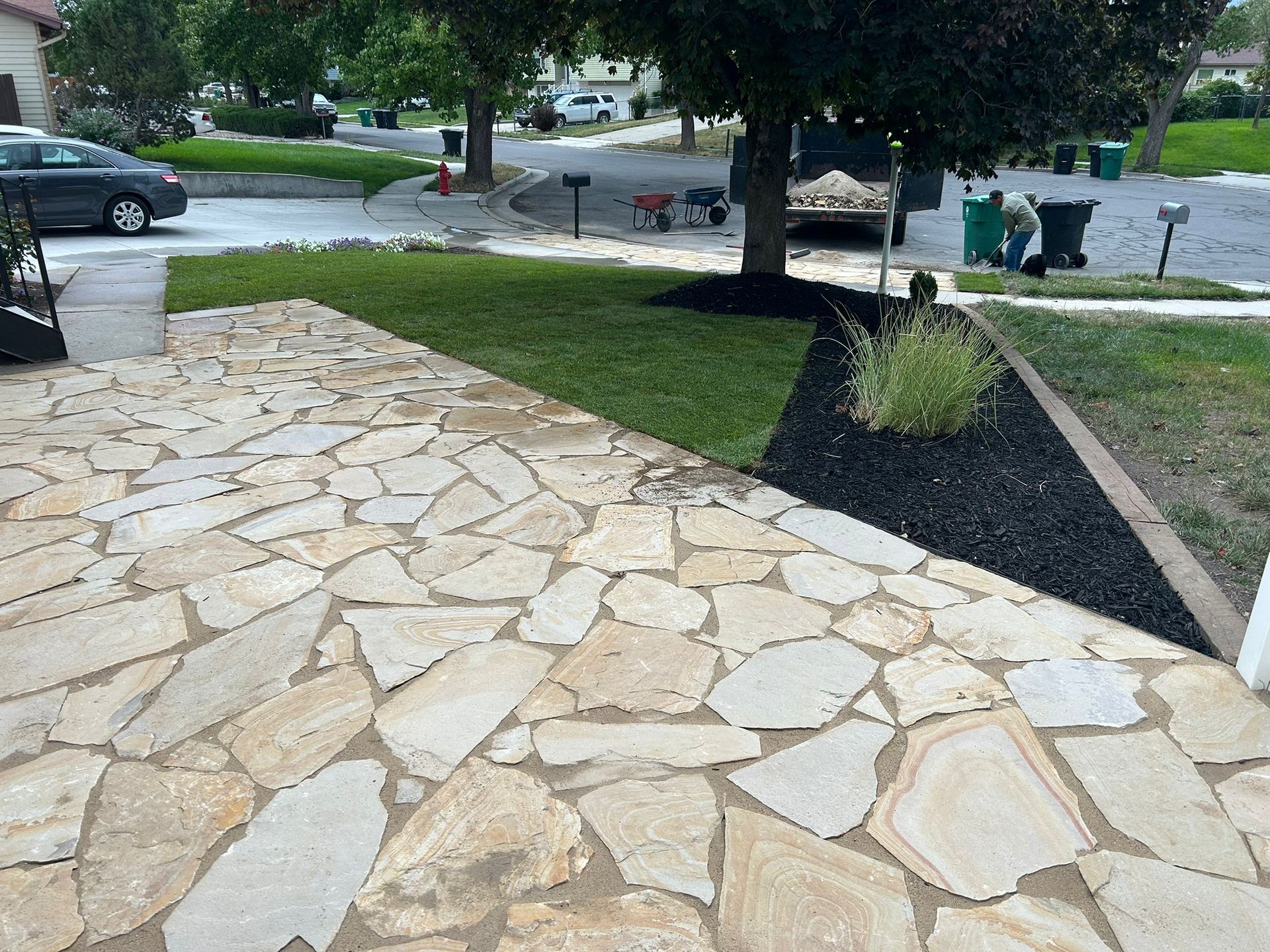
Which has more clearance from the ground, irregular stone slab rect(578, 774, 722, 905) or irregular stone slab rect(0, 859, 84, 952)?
irregular stone slab rect(0, 859, 84, 952)

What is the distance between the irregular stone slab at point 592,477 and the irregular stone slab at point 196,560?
157cm

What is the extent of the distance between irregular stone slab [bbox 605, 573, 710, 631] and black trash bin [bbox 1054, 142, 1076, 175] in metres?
33.5

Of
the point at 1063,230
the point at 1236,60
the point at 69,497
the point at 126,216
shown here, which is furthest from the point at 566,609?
the point at 1236,60

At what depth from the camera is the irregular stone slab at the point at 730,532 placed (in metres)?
4.59

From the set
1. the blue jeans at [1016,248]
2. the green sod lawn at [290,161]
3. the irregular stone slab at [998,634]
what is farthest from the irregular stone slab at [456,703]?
the green sod lawn at [290,161]

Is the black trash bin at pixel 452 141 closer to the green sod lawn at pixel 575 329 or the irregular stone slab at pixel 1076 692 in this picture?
the green sod lawn at pixel 575 329

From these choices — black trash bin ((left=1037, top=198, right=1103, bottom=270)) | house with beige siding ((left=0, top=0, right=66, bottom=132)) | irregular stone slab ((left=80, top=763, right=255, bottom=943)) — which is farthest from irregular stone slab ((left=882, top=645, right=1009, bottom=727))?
house with beige siding ((left=0, top=0, right=66, bottom=132))

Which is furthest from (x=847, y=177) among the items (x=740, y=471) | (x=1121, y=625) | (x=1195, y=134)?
(x=1195, y=134)

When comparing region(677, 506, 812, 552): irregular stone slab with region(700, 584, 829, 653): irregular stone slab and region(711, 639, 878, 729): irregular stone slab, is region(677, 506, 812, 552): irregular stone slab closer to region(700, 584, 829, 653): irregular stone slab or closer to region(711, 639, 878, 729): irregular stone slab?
region(700, 584, 829, 653): irregular stone slab

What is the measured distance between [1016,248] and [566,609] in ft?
43.3

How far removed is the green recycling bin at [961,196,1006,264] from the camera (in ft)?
51.7

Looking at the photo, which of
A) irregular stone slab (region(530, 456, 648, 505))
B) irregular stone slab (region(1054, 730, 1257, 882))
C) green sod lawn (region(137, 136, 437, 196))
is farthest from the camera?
green sod lawn (region(137, 136, 437, 196))

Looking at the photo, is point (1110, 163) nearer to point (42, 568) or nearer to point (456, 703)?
point (456, 703)

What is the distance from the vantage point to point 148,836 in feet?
9.01
